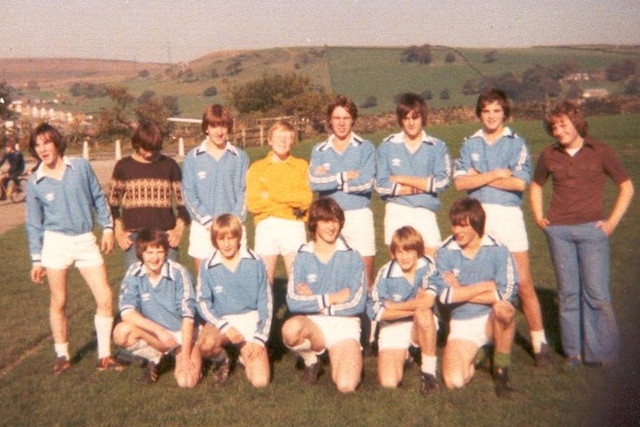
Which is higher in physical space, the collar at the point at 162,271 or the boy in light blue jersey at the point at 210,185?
the boy in light blue jersey at the point at 210,185

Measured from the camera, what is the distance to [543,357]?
5.41m

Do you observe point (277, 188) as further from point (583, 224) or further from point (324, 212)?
point (583, 224)

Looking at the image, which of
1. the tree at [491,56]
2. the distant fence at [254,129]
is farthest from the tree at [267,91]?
the distant fence at [254,129]

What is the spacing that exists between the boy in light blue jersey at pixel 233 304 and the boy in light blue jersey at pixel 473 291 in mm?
1239

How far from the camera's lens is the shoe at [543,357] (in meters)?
5.38

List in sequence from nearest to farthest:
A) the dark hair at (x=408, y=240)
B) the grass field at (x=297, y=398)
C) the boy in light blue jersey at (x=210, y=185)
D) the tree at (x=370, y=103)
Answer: the grass field at (x=297, y=398) → the dark hair at (x=408, y=240) → the boy in light blue jersey at (x=210, y=185) → the tree at (x=370, y=103)

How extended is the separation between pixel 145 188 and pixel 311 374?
186 cm

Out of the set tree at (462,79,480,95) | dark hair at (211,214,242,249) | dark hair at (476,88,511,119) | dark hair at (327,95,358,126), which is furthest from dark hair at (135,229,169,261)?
tree at (462,79,480,95)

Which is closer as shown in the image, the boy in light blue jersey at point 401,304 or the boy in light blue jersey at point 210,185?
the boy in light blue jersey at point 401,304

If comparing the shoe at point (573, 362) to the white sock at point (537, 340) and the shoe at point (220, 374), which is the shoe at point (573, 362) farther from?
the shoe at point (220, 374)

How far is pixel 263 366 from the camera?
5.28 m

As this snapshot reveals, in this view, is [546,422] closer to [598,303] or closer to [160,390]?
[598,303]

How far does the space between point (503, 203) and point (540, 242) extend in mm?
5734

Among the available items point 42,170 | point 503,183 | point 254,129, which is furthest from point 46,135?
point 254,129
